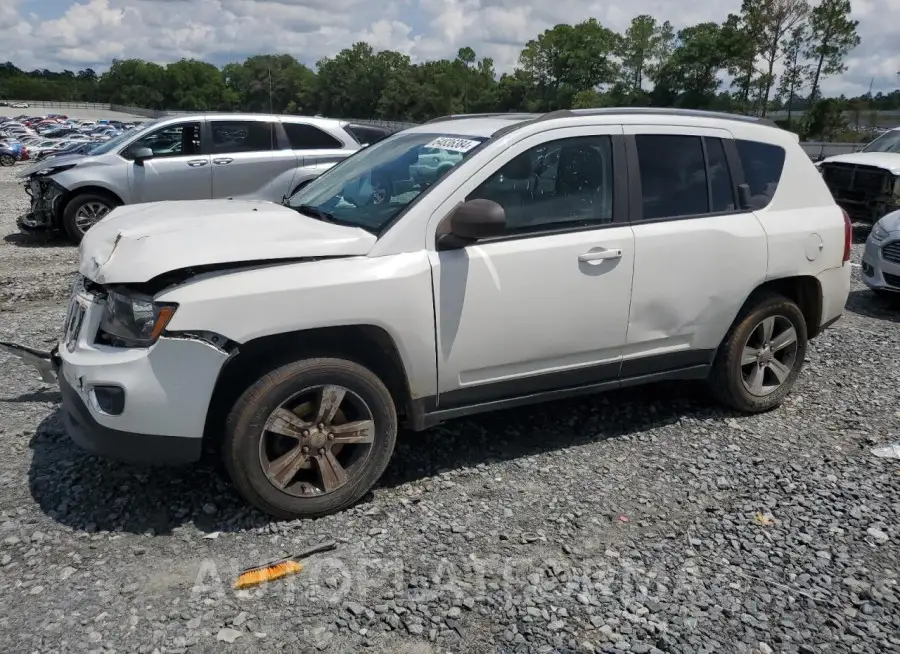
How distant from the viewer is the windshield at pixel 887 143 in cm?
1402

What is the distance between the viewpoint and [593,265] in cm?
403

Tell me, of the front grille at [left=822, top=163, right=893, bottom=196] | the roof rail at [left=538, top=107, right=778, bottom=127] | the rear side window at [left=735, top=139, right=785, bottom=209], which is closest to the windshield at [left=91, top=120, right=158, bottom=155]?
the roof rail at [left=538, top=107, right=778, bottom=127]

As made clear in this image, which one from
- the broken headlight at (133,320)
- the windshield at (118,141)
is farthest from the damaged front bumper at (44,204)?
the broken headlight at (133,320)

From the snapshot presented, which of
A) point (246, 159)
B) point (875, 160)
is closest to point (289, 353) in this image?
point (246, 159)

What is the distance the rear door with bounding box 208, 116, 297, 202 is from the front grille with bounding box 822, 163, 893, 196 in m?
8.57

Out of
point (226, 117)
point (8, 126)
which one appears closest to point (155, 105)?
point (8, 126)

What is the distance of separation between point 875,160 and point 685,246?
35.5ft

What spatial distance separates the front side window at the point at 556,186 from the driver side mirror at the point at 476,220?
0.76ft

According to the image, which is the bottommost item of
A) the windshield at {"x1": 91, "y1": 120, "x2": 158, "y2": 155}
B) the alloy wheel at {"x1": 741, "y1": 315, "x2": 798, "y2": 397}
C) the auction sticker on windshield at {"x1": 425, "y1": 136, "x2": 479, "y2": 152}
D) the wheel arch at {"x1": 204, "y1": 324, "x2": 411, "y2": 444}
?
the alloy wheel at {"x1": 741, "y1": 315, "x2": 798, "y2": 397}

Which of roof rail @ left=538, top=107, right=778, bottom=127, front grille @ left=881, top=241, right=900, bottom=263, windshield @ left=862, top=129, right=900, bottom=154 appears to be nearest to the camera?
roof rail @ left=538, top=107, right=778, bottom=127

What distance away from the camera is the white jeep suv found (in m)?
3.28

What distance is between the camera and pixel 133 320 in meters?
3.29

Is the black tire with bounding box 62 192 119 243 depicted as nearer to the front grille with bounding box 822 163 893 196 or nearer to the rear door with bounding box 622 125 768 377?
the rear door with bounding box 622 125 768 377

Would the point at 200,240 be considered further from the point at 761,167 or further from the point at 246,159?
the point at 246,159
